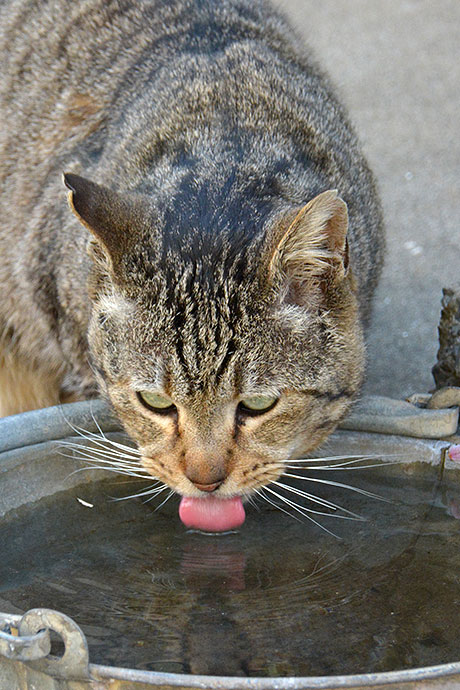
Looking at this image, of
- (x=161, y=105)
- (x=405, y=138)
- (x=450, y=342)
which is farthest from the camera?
(x=405, y=138)

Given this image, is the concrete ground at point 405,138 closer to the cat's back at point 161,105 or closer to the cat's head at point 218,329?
the cat's back at point 161,105

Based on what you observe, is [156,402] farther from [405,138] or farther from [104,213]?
[405,138]

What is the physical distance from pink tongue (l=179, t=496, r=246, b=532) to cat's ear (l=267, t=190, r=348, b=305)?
1.88 ft

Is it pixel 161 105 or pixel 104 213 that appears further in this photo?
pixel 161 105

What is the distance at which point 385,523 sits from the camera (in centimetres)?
268

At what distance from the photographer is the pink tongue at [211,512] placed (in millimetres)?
2557

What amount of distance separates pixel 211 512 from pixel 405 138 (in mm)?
4209

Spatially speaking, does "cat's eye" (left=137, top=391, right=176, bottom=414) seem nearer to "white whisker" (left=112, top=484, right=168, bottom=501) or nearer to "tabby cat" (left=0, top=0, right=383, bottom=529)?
"tabby cat" (left=0, top=0, right=383, bottom=529)

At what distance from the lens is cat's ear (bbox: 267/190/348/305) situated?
2.25 m

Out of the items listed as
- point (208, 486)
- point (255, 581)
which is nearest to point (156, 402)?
point (208, 486)

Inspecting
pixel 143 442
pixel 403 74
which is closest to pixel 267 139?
pixel 143 442

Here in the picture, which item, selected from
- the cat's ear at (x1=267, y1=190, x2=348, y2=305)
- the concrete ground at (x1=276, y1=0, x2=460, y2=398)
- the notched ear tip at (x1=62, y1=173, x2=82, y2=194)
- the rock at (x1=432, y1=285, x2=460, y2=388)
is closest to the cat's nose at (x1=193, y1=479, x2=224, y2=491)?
the cat's ear at (x1=267, y1=190, x2=348, y2=305)

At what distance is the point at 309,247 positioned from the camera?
2324 millimetres

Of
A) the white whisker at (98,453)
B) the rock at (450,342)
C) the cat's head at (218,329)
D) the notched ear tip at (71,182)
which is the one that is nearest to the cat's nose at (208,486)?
the cat's head at (218,329)
